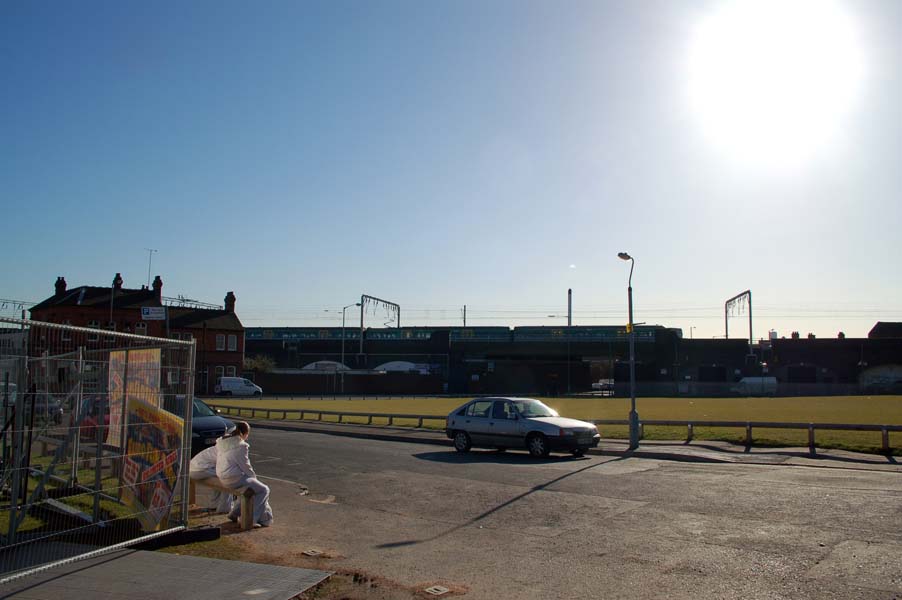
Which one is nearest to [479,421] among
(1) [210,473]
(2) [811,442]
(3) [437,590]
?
(2) [811,442]

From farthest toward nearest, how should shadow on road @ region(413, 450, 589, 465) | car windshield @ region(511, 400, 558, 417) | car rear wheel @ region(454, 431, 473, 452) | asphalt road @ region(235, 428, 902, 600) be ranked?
car rear wheel @ region(454, 431, 473, 452)
car windshield @ region(511, 400, 558, 417)
shadow on road @ region(413, 450, 589, 465)
asphalt road @ region(235, 428, 902, 600)

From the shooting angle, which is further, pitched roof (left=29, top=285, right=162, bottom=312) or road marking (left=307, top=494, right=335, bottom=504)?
pitched roof (left=29, top=285, right=162, bottom=312)

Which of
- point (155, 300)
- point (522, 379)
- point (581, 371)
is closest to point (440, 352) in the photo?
point (522, 379)

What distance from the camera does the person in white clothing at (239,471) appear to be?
981cm

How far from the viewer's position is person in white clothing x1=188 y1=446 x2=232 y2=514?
10.7 meters

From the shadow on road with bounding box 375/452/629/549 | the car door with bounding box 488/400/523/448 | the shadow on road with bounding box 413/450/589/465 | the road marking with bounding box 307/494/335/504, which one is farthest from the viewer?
the car door with bounding box 488/400/523/448

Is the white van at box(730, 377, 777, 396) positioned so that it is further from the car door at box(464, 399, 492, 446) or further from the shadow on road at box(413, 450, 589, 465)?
the car door at box(464, 399, 492, 446)

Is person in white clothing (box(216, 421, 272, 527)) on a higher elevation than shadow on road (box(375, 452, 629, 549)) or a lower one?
higher

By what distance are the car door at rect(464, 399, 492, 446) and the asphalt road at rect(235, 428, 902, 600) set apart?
316 centimetres

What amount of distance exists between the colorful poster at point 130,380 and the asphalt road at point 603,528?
85.3 inches

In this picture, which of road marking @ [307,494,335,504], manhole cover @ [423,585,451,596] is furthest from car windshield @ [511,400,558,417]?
manhole cover @ [423,585,451,596]

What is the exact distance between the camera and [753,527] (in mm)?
9328

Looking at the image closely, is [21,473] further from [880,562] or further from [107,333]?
[880,562]

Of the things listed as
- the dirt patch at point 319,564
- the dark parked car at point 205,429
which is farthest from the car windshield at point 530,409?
the dirt patch at point 319,564
